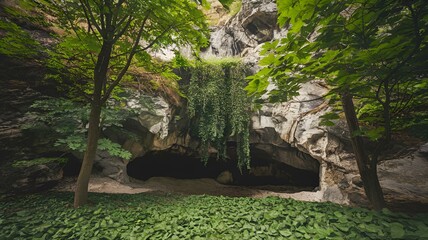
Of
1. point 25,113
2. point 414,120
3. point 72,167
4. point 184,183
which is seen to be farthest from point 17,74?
point 414,120

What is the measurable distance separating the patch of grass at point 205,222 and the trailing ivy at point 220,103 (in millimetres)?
5554

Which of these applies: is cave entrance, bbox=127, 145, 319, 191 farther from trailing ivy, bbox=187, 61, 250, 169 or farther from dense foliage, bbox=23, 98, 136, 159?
dense foliage, bbox=23, 98, 136, 159

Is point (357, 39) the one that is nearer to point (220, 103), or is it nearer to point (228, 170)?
point (220, 103)

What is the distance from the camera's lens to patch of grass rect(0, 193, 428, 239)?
2.66m

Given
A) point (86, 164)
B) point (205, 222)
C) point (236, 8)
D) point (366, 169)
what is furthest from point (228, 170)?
point (236, 8)

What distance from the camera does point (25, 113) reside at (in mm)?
5926

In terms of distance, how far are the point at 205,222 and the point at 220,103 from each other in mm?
7101

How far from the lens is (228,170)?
546 inches

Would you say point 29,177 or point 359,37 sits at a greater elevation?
point 359,37

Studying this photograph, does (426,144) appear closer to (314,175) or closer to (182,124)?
(314,175)

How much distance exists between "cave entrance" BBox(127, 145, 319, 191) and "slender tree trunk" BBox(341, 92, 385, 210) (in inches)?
325

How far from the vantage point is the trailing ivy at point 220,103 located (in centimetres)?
991

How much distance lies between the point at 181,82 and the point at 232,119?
3.49 m

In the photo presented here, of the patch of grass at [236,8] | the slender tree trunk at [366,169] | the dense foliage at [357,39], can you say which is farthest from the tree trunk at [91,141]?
the patch of grass at [236,8]
